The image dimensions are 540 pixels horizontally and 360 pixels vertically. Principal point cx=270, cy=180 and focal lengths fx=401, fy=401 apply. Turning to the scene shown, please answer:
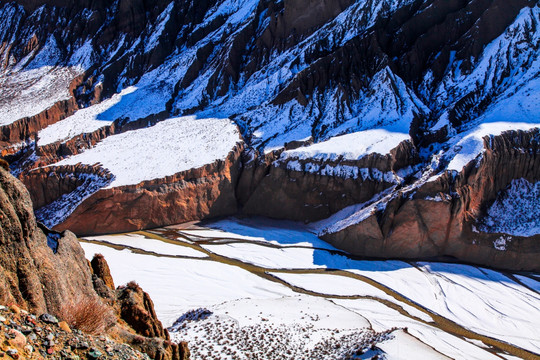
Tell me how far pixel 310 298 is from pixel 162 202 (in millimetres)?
18400

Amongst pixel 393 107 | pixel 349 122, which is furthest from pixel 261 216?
pixel 393 107

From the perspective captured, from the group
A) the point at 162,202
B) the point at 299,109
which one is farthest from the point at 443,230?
the point at 162,202

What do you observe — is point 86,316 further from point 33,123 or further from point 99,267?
point 33,123

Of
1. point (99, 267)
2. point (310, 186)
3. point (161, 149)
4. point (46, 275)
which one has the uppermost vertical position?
point (161, 149)

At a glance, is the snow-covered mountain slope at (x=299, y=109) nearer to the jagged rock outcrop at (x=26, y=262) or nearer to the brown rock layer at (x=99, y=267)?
the brown rock layer at (x=99, y=267)

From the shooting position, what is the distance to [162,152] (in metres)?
41.7

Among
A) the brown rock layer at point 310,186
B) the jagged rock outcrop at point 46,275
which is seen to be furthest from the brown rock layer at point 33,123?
the jagged rock outcrop at point 46,275

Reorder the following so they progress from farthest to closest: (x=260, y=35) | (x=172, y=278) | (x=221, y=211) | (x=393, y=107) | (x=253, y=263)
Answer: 1. (x=260, y=35)
2. (x=393, y=107)
3. (x=221, y=211)
4. (x=253, y=263)
5. (x=172, y=278)

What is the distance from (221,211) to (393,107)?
21.5m

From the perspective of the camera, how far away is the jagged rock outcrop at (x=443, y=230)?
31.2m

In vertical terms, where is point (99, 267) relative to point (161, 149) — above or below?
below

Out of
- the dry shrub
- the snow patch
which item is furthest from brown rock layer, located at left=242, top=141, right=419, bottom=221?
the dry shrub

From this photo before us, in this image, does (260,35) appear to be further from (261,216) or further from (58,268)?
(58,268)

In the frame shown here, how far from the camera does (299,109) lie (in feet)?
155
